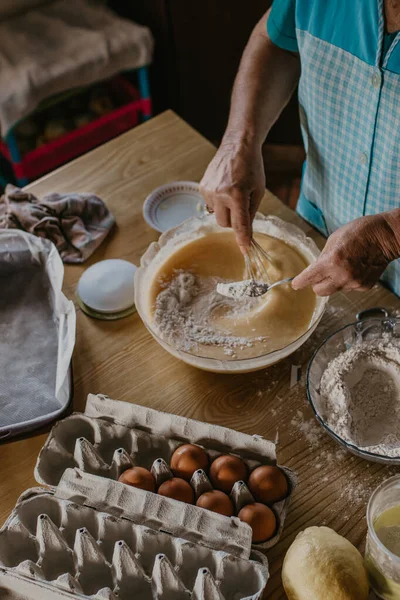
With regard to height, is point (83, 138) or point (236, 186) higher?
point (236, 186)

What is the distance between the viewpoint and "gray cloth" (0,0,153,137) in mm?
2615

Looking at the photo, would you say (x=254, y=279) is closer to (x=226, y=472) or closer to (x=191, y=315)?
(x=191, y=315)

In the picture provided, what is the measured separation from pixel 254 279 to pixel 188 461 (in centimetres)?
47

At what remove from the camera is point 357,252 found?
124 centimetres

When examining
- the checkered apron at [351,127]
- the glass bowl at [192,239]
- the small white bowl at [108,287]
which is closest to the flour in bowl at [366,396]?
the glass bowl at [192,239]

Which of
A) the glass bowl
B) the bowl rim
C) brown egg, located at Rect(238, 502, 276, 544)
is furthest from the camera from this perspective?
the glass bowl

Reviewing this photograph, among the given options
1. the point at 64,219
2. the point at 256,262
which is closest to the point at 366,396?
the point at 256,262

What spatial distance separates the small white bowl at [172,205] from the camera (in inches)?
67.1

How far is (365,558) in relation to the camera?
105cm

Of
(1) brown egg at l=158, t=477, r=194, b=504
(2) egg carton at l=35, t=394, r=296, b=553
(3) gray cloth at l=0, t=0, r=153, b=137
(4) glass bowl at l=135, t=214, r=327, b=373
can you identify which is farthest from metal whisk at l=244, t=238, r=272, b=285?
(3) gray cloth at l=0, t=0, r=153, b=137

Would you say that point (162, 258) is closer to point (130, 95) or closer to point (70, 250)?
point (70, 250)

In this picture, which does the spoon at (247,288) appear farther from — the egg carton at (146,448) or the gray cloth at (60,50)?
the gray cloth at (60,50)

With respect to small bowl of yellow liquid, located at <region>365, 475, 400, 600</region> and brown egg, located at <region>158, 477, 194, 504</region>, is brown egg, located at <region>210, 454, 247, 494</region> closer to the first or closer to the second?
brown egg, located at <region>158, 477, 194, 504</region>

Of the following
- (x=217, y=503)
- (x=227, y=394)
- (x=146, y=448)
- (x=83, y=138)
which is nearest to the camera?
(x=217, y=503)
